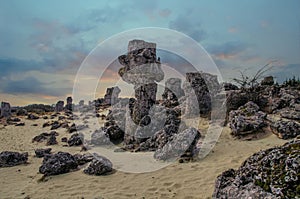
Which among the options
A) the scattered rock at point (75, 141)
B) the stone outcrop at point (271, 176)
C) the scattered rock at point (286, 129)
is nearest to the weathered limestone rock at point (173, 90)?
the scattered rock at point (75, 141)

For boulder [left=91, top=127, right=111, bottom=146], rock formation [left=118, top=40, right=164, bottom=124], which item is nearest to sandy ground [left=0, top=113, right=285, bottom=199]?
boulder [left=91, top=127, right=111, bottom=146]

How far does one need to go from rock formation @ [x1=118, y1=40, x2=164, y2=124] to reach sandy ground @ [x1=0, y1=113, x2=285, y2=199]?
590 centimetres

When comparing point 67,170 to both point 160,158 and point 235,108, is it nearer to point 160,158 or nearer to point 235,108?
point 160,158

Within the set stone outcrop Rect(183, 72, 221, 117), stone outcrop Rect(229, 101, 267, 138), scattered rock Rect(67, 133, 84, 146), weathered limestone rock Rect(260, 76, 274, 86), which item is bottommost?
scattered rock Rect(67, 133, 84, 146)

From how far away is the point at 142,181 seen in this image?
927cm

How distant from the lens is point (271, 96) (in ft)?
64.8

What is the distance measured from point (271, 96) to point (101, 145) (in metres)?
12.5

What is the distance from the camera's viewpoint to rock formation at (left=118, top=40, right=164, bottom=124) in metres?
17.2

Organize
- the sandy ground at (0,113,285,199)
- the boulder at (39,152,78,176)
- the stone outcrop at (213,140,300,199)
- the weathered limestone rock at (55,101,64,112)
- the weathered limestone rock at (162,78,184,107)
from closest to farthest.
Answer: the stone outcrop at (213,140,300,199), the sandy ground at (0,113,285,199), the boulder at (39,152,78,176), the weathered limestone rock at (162,78,184,107), the weathered limestone rock at (55,101,64,112)

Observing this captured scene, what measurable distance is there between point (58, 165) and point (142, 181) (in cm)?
373

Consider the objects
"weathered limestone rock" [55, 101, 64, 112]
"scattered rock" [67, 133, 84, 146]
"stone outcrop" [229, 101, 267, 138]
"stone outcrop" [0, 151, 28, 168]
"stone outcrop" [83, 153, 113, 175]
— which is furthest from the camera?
"weathered limestone rock" [55, 101, 64, 112]

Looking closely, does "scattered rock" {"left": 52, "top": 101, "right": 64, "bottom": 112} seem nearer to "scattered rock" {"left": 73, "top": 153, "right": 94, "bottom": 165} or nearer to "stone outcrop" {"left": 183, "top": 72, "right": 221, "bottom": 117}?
"stone outcrop" {"left": 183, "top": 72, "right": 221, "bottom": 117}

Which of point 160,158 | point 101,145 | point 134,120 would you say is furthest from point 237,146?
point 101,145

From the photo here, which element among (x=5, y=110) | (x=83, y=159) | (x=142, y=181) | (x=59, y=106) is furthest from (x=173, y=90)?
(x=59, y=106)
